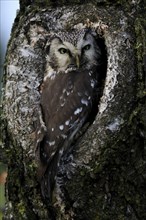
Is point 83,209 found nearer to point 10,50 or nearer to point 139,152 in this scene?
point 139,152

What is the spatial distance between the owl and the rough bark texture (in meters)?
0.07

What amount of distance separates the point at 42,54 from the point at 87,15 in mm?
420

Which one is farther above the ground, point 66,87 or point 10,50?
point 10,50

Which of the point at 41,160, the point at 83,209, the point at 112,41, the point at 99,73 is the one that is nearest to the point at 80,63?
the point at 99,73

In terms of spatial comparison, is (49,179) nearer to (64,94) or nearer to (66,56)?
(64,94)

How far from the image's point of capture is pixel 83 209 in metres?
3.17

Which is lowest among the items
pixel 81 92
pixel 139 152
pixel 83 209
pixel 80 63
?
pixel 83 209

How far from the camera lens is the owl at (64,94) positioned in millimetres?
3252

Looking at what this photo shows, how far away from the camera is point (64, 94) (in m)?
3.45

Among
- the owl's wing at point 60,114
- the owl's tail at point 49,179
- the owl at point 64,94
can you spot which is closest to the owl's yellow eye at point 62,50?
the owl at point 64,94

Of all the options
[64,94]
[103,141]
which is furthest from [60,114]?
[103,141]

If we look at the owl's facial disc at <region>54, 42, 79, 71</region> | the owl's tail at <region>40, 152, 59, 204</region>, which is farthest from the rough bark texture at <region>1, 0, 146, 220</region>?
the owl's facial disc at <region>54, 42, 79, 71</region>

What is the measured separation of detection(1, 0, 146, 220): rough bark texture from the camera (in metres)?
3.12

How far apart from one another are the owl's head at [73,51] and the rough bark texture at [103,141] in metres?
0.12
